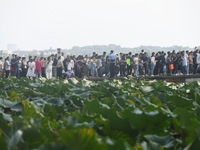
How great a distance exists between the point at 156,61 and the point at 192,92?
2004cm

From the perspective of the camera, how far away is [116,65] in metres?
25.8

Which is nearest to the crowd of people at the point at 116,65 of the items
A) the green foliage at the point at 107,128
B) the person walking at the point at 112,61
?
the person walking at the point at 112,61

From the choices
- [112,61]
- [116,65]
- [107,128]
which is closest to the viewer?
[107,128]

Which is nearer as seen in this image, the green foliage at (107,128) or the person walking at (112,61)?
the green foliage at (107,128)

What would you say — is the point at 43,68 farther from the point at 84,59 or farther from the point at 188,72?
the point at 188,72

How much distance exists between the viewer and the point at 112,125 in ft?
5.98

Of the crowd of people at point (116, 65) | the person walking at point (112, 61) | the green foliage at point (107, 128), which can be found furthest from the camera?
the crowd of people at point (116, 65)

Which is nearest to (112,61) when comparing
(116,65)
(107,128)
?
(116,65)

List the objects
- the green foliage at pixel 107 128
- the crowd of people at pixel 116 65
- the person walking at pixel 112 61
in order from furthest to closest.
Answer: the crowd of people at pixel 116 65
the person walking at pixel 112 61
the green foliage at pixel 107 128

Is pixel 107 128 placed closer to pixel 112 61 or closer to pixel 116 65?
pixel 112 61

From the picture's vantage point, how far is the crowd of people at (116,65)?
23.9 m

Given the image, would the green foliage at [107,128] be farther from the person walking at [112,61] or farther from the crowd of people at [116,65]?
the crowd of people at [116,65]

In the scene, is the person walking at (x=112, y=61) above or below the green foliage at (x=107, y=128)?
below

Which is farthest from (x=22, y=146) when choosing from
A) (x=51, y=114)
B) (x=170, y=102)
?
(x=170, y=102)
